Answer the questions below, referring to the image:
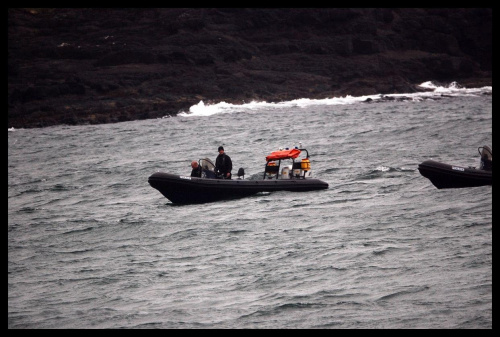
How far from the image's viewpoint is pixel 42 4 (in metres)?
71.7

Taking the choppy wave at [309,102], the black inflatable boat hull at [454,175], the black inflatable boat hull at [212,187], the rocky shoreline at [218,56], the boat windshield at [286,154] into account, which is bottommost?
the black inflatable boat hull at [212,187]

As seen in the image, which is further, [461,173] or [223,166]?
[223,166]

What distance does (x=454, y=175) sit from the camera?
1891cm

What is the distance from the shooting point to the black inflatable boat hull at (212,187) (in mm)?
19203

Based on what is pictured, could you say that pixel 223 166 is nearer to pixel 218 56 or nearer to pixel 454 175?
pixel 454 175

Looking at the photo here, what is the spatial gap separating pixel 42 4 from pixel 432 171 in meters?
60.6

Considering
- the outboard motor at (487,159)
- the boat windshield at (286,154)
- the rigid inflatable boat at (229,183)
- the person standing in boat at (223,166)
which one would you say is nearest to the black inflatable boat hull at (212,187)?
the rigid inflatable boat at (229,183)

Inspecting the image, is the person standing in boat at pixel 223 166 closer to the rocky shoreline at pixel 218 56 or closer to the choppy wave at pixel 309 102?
the rocky shoreline at pixel 218 56

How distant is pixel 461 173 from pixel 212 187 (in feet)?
21.3

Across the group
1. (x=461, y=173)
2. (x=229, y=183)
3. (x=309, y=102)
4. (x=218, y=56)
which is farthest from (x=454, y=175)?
Result: (x=218, y=56)

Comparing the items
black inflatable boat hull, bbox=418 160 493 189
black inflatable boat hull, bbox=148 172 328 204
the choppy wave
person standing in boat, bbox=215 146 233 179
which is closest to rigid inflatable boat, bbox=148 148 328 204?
black inflatable boat hull, bbox=148 172 328 204

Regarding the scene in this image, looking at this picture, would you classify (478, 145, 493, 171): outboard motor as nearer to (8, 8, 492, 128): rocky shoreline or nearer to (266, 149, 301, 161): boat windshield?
(266, 149, 301, 161): boat windshield

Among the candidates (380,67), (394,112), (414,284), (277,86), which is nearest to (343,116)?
(394,112)

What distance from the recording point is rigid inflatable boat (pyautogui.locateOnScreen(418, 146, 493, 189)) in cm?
1881
